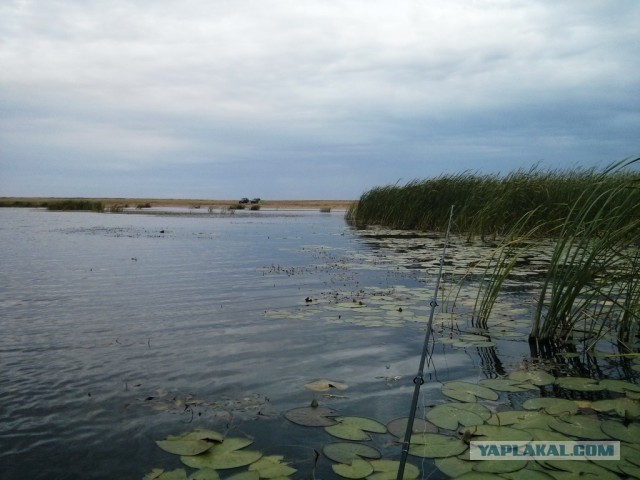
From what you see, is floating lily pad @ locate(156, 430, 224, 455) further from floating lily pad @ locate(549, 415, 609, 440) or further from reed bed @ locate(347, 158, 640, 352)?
reed bed @ locate(347, 158, 640, 352)

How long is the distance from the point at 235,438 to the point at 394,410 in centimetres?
118

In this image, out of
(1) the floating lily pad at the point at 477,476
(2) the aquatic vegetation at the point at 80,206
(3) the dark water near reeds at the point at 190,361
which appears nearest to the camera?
(1) the floating lily pad at the point at 477,476

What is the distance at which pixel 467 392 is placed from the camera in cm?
383

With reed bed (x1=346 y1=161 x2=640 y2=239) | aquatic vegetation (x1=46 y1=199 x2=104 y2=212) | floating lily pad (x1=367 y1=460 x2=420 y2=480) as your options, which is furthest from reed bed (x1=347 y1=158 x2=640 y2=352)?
aquatic vegetation (x1=46 y1=199 x2=104 y2=212)

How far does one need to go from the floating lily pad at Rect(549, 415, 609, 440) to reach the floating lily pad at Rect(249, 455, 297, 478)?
1.76 meters

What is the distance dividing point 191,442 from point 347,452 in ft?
3.19

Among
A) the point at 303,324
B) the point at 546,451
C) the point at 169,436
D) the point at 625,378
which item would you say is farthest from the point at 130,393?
the point at 625,378

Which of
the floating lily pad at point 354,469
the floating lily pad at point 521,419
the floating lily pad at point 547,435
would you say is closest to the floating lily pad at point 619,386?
the floating lily pad at point 521,419

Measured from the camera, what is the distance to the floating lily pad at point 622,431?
2.98 metres

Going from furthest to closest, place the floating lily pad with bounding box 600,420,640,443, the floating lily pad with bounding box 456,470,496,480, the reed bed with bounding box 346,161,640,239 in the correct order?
the reed bed with bounding box 346,161,640,239 < the floating lily pad with bounding box 600,420,640,443 < the floating lily pad with bounding box 456,470,496,480

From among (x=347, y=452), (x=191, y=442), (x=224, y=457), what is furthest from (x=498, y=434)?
(x=191, y=442)

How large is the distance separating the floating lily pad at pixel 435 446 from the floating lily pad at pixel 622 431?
3.16 ft

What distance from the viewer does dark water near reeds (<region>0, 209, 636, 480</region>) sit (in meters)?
3.12

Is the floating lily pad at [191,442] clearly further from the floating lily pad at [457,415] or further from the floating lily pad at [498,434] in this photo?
the floating lily pad at [498,434]
